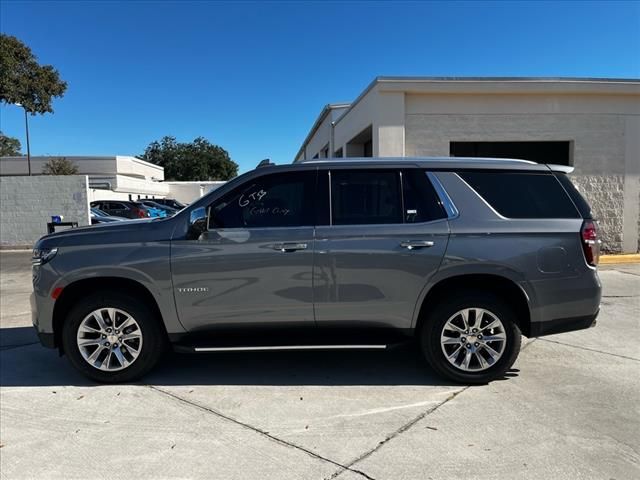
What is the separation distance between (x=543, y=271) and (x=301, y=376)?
93.0 inches

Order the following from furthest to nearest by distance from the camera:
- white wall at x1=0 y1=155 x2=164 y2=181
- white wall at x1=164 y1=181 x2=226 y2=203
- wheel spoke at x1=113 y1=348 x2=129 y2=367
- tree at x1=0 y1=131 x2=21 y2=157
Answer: tree at x1=0 y1=131 x2=21 y2=157 → white wall at x1=164 y1=181 x2=226 y2=203 → white wall at x1=0 y1=155 x2=164 y2=181 → wheel spoke at x1=113 y1=348 x2=129 y2=367

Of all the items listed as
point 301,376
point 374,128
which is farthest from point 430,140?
point 301,376

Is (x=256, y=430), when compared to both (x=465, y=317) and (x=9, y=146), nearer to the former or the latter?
(x=465, y=317)

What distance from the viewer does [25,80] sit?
1980 centimetres

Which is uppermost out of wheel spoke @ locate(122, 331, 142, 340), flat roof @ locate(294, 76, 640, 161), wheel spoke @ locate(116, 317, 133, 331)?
flat roof @ locate(294, 76, 640, 161)

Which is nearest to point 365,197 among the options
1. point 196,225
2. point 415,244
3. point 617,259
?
point 415,244

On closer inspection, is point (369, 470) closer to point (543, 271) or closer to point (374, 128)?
point (543, 271)

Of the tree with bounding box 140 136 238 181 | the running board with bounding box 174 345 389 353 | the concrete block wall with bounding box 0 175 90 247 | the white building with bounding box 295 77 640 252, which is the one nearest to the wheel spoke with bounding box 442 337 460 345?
the running board with bounding box 174 345 389 353

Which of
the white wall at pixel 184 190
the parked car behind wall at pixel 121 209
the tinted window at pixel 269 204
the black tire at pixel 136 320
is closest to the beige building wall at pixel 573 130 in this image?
the tinted window at pixel 269 204

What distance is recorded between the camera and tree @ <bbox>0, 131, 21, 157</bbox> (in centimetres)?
8224

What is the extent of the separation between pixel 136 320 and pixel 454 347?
9.26 feet

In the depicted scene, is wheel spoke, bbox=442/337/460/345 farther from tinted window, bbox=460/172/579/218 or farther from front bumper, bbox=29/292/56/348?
front bumper, bbox=29/292/56/348

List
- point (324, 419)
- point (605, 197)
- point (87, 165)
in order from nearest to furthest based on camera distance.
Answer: point (324, 419) < point (605, 197) < point (87, 165)

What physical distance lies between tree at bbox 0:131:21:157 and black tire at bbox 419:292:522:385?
93.7 m
